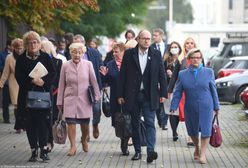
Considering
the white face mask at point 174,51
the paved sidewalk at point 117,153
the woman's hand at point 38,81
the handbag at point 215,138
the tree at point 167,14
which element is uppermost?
the tree at point 167,14

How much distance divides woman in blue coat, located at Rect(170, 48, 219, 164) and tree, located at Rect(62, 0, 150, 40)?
1878cm

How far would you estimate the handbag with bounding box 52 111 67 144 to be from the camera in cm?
1218

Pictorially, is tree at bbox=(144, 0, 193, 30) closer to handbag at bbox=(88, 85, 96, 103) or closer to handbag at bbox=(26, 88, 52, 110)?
handbag at bbox=(88, 85, 96, 103)

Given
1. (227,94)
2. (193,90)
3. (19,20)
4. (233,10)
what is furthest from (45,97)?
(233,10)

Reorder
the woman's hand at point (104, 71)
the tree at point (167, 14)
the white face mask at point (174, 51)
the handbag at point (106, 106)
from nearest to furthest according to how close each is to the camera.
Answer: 1. the woman's hand at point (104, 71)
2. the handbag at point (106, 106)
3. the white face mask at point (174, 51)
4. the tree at point (167, 14)

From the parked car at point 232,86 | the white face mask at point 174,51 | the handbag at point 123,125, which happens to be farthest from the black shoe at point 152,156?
the parked car at point 232,86

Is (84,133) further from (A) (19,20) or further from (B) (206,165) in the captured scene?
(A) (19,20)

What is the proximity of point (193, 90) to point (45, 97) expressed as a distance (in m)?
2.26

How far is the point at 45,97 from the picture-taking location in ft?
37.1

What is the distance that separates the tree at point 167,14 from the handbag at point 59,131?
107683 millimetres

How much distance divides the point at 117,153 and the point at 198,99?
1.91 metres

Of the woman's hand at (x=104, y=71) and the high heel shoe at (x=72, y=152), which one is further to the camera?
the woman's hand at (x=104, y=71)

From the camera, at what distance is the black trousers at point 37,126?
11.4m

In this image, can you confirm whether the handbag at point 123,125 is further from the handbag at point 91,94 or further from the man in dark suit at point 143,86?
the handbag at point 91,94
